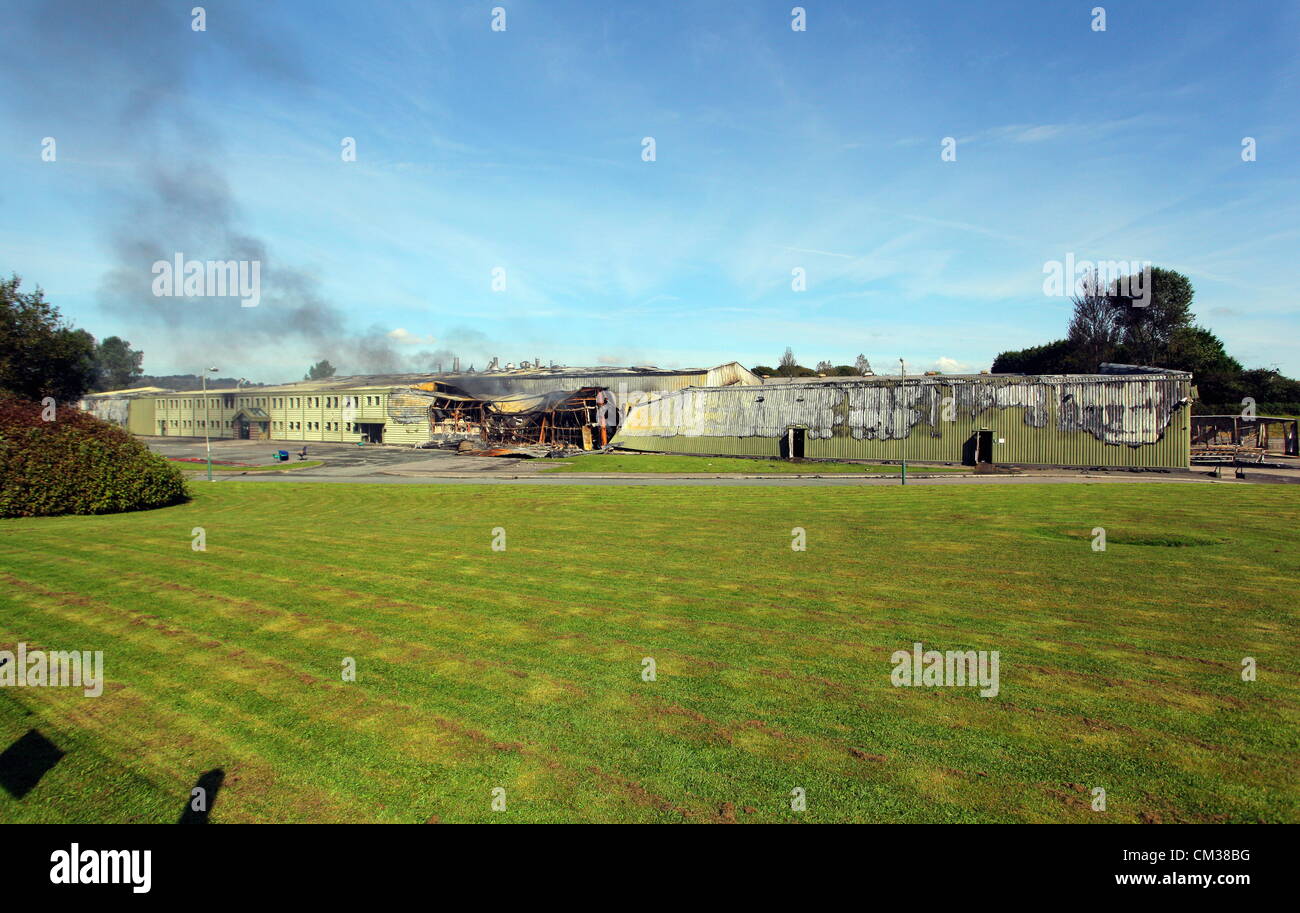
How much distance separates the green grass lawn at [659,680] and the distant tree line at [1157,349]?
76.2 metres

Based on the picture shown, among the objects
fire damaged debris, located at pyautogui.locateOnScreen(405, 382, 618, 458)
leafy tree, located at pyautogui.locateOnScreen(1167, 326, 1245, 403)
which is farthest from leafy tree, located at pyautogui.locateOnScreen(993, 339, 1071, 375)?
fire damaged debris, located at pyautogui.locateOnScreen(405, 382, 618, 458)

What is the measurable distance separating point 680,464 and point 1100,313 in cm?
8216

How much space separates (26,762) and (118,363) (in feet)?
744

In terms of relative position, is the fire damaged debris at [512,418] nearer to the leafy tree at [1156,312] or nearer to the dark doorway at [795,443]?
the dark doorway at [795,443]

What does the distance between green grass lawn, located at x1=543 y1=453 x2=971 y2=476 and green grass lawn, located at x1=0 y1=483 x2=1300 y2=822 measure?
25302mm

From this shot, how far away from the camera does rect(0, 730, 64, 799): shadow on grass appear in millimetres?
5352

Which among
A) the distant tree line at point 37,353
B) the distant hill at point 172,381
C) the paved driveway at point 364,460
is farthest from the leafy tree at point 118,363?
the distant tree line at point 37,353

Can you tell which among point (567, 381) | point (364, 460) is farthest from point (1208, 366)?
point (364, 460)

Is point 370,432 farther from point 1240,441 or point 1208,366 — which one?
point 1208,366

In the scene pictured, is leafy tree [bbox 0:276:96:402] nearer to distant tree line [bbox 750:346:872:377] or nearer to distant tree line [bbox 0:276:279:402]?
distant tree line [bbox 0:276:279:402]

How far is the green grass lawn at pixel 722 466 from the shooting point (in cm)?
4112

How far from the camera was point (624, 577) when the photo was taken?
40.6 ft
